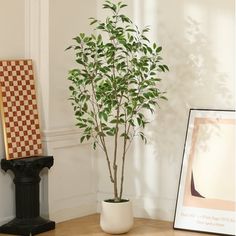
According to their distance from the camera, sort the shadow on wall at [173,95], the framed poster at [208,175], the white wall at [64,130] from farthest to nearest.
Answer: the white wall at [64,130] → the shadow on wall at [173,95] → the framed poster at [208,175]

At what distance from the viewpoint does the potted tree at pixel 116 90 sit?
536 cm

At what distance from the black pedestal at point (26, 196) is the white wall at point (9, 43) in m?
0.10

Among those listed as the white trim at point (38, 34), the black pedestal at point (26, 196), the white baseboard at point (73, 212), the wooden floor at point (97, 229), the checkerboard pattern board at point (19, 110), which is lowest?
the wooden floor at point (97, 229)

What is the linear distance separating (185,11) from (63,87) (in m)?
1.20

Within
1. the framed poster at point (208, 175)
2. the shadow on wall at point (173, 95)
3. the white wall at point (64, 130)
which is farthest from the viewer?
the white wall at point (64, 130)

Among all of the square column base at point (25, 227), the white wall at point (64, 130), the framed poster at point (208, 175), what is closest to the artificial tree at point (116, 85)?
the white wall at point (64, 130)

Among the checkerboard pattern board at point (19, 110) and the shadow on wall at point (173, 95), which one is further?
the shadow on wall at point (173, 95)

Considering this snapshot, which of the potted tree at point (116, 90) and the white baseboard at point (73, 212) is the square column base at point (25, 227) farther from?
the potted tree at point (116, 90)

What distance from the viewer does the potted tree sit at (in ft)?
17.6

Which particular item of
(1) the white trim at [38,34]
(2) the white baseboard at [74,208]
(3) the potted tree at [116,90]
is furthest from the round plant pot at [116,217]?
(1) the white trim at [38,34]

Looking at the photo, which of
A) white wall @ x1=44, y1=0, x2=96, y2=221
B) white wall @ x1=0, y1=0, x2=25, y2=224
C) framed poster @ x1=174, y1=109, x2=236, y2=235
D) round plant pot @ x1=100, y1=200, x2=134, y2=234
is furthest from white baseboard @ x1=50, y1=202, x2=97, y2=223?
framed poster @ x1=174, y1=109, x2=236, y2=235

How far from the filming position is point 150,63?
5840mm

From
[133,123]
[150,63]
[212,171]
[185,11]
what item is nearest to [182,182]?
[212,171]

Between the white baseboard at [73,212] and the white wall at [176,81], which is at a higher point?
the white wall at [176,81]
